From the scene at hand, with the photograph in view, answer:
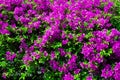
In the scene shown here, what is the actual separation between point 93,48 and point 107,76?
405 millimetres

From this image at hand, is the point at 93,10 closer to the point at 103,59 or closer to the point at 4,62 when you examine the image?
the point at 103,59

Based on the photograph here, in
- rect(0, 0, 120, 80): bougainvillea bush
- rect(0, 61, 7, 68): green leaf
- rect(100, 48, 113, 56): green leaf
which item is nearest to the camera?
rect(100, 48, 113, 56): green leaf

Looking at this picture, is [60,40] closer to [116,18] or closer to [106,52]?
[106,52]

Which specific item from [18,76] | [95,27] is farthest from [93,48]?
[18,76]

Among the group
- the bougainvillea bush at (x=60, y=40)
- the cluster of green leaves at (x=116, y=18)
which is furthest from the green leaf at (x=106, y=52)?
the cluster of green leaves at (x=116, y=18)

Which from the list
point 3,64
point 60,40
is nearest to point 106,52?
point 60,40

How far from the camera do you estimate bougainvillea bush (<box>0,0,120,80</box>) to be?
16.2ft

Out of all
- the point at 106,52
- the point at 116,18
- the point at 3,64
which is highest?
the point at 116,18

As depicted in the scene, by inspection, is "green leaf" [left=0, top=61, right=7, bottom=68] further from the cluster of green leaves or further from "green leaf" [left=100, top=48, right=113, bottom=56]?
the cluster of green leaves

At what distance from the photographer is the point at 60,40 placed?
516 cm

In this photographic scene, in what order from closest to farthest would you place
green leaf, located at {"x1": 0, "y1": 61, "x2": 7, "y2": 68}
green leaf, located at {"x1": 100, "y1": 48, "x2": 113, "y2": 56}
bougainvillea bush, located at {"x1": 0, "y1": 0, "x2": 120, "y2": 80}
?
green leaf, located at {"x1": 100, "y1": 48, "x2": 113, "y2": 56}, bougainvillea bush, located at {"x1": 0, "y1": 0, "x2": 120, "y2": 80}, green leaf, located at {"x1": 0, "y1": 61, "x2": 7, "y2": 68}

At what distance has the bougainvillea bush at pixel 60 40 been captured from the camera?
493 centimetres

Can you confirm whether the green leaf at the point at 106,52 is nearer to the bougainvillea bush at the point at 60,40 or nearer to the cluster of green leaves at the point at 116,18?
the bougainvillea bush at the point at 60,40

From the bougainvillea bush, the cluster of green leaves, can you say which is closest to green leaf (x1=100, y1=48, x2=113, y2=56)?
the bougainvillea bush
